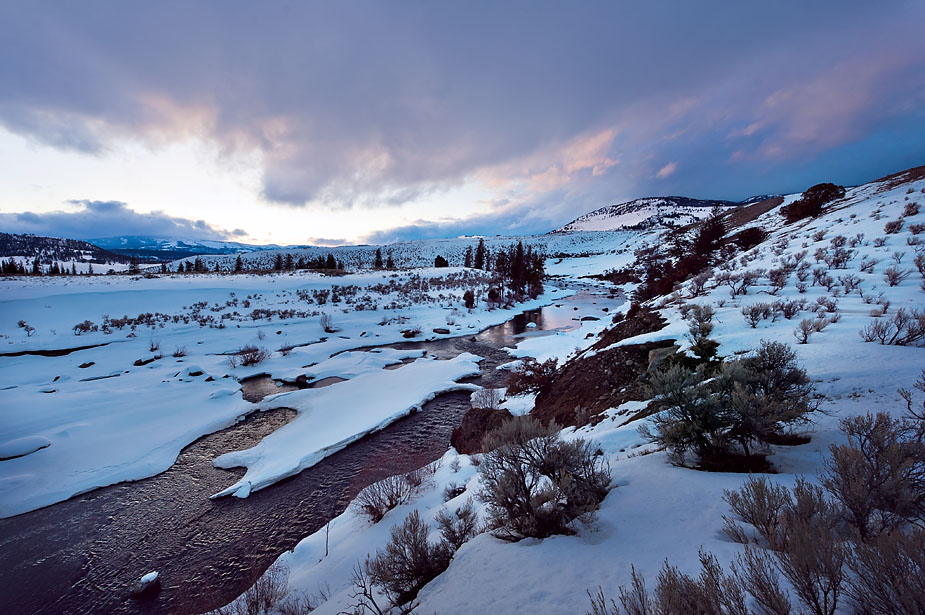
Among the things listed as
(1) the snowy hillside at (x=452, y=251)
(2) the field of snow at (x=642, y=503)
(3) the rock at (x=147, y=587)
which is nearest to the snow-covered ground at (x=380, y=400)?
(2) the field of snow at (x=642, y=503)

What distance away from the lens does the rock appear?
16.8 ft

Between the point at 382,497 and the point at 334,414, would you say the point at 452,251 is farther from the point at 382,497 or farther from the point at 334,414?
the point at 382,497

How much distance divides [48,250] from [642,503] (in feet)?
652

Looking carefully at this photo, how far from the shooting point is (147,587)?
521cm

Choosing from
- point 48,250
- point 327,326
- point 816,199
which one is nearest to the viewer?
point 816,199

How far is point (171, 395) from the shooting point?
10891mm

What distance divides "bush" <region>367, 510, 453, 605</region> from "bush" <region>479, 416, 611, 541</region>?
2.21ft

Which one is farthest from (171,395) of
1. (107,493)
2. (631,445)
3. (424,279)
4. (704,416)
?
(424,279)

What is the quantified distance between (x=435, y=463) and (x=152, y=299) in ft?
90.7

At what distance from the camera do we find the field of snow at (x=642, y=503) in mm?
2484

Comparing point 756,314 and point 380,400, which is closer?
point 756,314

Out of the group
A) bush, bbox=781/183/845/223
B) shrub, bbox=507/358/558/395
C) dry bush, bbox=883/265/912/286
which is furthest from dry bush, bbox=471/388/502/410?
bush, bbox=781/183/845/223

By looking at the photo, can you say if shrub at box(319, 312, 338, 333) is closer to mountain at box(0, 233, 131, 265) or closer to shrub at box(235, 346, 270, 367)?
shrub at box(235, 346, 270, 367)

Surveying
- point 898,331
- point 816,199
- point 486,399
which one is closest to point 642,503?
point 898,331
